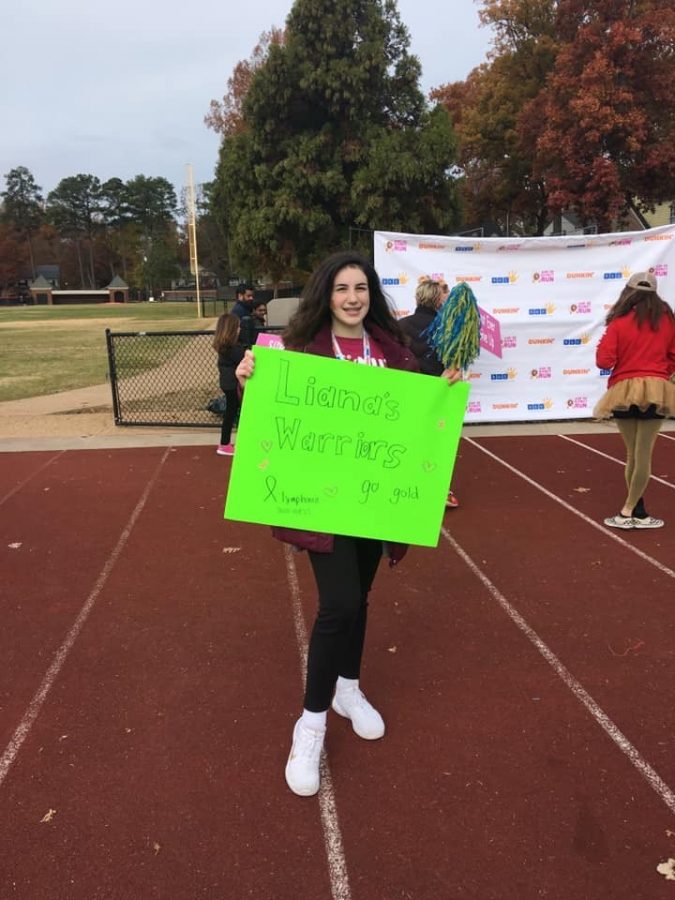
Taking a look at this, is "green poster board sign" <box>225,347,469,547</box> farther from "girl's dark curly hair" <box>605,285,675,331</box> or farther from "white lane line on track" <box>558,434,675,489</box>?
"white lane line on track" <box>558,434,675,489</box>

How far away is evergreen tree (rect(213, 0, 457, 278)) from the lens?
17938mm

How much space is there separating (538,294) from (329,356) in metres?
7.29

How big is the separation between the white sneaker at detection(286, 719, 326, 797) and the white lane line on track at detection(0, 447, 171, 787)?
118cm

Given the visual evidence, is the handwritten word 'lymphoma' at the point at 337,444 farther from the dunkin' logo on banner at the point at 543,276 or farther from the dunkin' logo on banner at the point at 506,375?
the dunkin' logo on banner at the point at 543,276

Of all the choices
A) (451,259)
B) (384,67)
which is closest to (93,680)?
(451,259)

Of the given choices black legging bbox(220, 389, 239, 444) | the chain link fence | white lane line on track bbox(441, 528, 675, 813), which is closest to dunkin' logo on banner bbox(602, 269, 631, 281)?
the chain link fence

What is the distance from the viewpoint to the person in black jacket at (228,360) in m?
7.51

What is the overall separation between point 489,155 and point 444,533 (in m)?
26.9

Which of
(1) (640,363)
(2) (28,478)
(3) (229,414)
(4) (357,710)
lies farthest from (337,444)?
(2) (28,478)

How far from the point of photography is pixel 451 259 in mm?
8758

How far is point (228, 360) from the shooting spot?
782cm

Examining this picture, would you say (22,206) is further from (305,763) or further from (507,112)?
(305,763)

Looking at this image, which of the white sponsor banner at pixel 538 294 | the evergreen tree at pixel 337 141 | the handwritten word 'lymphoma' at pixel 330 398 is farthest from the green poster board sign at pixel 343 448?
the evergreen tree at pixel 337 141

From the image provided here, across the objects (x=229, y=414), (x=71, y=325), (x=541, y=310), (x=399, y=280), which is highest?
(x=399, y=280)
